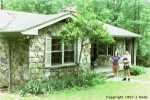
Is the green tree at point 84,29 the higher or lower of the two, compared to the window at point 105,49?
higher

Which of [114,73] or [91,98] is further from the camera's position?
[114,73]

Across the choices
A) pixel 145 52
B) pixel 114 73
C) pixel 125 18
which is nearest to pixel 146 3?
pixel 125 18

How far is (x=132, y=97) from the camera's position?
45.8 feet

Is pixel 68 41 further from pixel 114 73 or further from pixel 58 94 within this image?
pixel 114 73

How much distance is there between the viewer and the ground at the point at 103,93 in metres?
13.5

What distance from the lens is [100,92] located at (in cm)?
1495

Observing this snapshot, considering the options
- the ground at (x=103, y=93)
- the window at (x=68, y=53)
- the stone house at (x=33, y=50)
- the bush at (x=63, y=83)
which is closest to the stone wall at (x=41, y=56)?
the stone house at (x=33, y=50)

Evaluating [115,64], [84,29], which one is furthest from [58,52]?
[115,64]

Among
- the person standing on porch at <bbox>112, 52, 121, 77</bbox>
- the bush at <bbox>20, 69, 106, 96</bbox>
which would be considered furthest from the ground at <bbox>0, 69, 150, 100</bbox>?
the person standing on porch at <bbox>112, 52, 121, 77</bbox>

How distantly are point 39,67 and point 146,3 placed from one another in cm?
2164

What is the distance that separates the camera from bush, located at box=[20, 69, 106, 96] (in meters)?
14.1

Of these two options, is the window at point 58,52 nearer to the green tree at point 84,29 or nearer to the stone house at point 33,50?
the stone house at point 33,50

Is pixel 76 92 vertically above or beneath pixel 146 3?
beneath

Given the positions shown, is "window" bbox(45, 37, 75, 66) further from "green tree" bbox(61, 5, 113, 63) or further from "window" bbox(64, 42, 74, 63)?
"green tree" bbox(61, 5, 113, 63)
